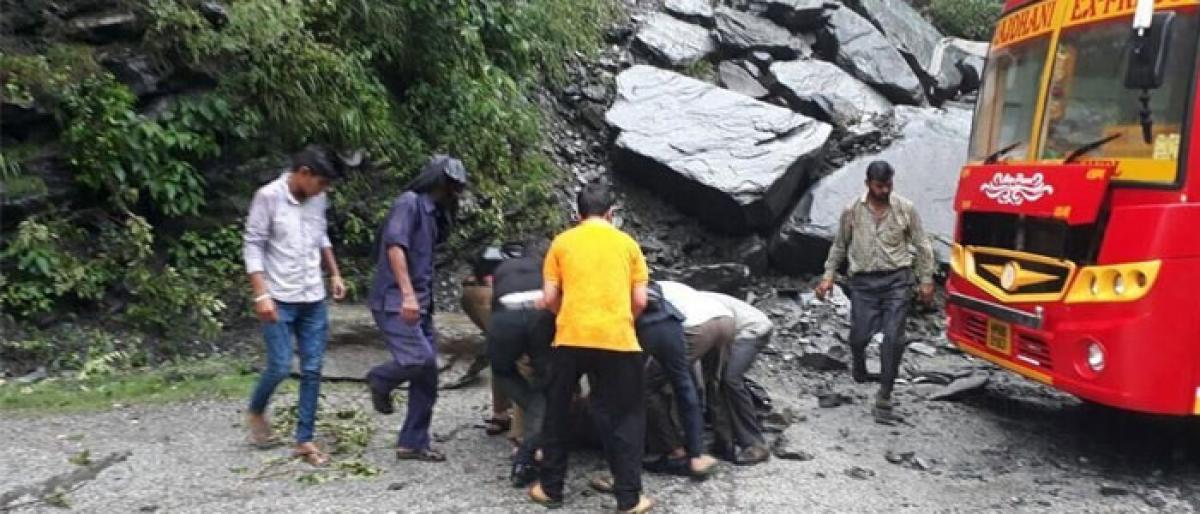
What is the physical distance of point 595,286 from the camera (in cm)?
462

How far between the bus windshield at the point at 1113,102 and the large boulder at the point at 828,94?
5.84m

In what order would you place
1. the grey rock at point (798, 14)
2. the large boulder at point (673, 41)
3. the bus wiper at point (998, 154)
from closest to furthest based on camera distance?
the bus wiper at point (998, 154)
the large boulder at point (673, 41)
the grey rock at point (798, 14)

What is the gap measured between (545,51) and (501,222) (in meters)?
3.07

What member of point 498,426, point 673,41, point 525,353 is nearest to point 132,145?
point 498,426

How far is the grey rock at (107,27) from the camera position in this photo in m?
7.88

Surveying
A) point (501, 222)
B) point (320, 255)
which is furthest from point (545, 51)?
point (320, 255)

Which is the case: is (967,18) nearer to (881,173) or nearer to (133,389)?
(881,173)

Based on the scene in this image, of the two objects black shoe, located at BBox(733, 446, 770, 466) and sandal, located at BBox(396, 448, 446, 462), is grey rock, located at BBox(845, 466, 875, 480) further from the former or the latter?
sandal, located at BBox(396, 448, 446, 462)

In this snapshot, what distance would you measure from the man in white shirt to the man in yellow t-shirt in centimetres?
98

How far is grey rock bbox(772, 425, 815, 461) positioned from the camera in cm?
588

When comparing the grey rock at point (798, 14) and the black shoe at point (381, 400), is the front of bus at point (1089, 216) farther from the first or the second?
the grey rock at point (798, 14)

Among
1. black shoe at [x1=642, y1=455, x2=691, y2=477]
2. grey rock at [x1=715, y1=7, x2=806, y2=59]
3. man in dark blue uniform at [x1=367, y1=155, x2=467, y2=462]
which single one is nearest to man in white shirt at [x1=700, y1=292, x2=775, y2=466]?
black shoe at [x1=642, y1=455, x2=691, y2=477]

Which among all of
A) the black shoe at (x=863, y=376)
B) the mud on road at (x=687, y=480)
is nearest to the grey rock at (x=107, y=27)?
the mud on road at (x=687, y=480)

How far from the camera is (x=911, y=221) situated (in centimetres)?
694
